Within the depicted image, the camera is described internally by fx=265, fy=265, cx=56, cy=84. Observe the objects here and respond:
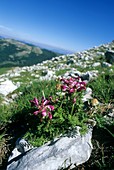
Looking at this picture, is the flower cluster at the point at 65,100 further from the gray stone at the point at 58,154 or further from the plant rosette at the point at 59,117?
the gray stone at the point at 58,154

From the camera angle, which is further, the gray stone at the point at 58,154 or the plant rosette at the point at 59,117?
the plant rosette at the point at 59,117

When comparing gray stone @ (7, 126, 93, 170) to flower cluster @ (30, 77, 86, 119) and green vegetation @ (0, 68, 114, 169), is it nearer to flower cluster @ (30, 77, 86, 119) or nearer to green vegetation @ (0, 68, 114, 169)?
green vegetation @ (0, 68, 114, 169)

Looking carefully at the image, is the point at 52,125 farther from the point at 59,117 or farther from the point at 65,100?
the point at 65,100

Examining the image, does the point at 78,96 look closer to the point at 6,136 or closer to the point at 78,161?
the point at 78,161

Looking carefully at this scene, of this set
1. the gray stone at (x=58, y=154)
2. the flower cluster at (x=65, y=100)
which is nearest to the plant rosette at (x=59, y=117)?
the flower cluster at (x=65, y=100)

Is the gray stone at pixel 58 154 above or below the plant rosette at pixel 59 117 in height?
below

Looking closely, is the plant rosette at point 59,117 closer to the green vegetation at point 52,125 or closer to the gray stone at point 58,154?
the green vegetation at point 52,125

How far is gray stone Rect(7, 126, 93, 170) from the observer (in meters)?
6.06

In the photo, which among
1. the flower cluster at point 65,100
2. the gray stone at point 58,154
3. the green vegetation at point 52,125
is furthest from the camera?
the flower cluster at point 65,100

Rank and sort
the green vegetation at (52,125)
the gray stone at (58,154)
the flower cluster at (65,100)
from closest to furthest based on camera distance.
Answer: the gray stone at (58,154) → the green vegetation at (52,125) → the flower cluster at (65,100)

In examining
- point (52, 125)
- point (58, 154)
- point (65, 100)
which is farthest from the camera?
point (65, 100)

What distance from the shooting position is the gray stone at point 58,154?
19.9 feet

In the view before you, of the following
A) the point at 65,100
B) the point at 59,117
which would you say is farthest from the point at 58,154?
the point at 65,100

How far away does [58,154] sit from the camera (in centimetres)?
614
